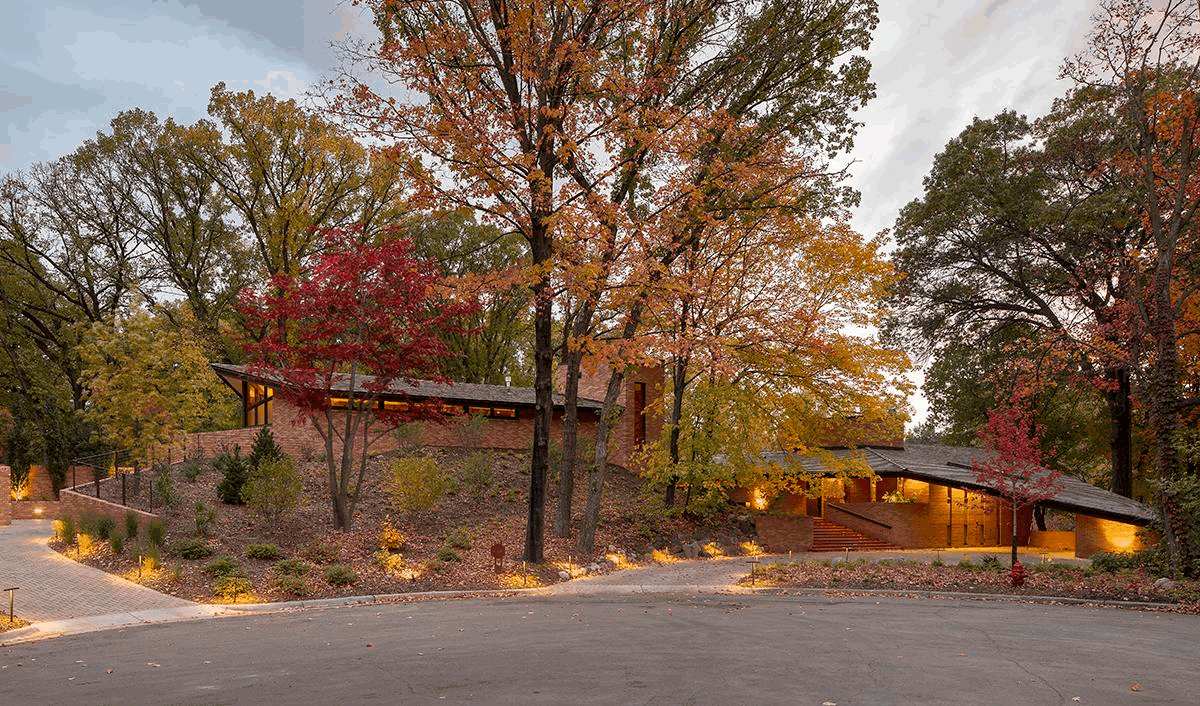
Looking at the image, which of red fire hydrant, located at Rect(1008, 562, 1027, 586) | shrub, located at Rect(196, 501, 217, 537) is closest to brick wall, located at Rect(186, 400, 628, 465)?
shrub, located at Rect(196, 501, 217, 537)

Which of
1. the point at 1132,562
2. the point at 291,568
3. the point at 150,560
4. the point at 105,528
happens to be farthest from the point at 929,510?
the point at 105,528

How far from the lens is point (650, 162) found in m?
21.1

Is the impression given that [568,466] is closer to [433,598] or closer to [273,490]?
[433,598]

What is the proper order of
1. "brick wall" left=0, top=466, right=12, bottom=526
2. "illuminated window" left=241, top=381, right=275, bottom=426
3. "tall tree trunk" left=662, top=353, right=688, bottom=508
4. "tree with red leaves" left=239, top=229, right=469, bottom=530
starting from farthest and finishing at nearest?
"illuminated window" left=241, top=381, right=275, bottom=426
"tall tree trunk" left=662, top=353, right=688, bottom=508
"brick wall" left=0, top=466, right=12, bottom=526
"tree with red leaves" left=239, top=229, right=469, bottom=530

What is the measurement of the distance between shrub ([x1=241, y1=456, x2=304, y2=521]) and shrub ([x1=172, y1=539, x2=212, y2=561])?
2.01 metres

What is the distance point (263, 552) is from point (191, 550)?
1.42 meters

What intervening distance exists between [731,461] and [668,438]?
2707 millimetres

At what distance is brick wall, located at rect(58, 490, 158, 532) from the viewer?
18438 mm

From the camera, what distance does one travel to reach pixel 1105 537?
87.2ft

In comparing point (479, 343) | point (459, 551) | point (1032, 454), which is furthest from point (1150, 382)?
point (479, 343)

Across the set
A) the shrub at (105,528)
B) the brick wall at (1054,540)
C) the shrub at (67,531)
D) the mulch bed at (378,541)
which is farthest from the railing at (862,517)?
the shrub at (67,531)

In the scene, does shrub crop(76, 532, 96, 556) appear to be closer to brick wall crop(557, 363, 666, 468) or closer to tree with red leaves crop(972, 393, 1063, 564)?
brick wall crop(557, 363, 666, 468)

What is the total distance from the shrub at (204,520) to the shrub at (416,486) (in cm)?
457

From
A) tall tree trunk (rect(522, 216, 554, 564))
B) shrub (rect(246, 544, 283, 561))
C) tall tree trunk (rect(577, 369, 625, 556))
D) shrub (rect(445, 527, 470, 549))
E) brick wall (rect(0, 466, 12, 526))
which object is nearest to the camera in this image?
shrub (rect(246, 544, 283, 561))
